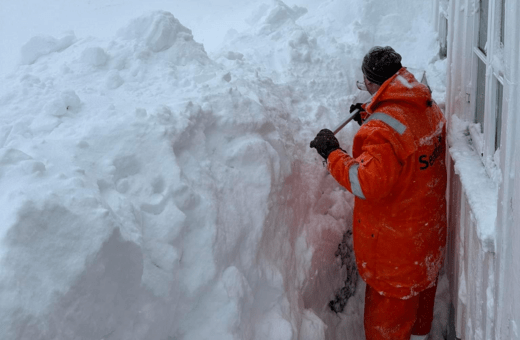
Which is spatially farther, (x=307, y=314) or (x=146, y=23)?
(x=146, y=23)

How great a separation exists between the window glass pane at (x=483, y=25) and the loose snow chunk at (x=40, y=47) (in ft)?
7.57

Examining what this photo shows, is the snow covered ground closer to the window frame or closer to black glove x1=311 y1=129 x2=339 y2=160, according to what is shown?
black glove x1=311 y1=129 x2=339 y2=160

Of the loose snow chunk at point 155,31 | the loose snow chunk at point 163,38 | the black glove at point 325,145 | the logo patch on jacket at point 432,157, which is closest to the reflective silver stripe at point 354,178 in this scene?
the black glove at point 325,145

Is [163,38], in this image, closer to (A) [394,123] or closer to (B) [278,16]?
(A) [394,123]

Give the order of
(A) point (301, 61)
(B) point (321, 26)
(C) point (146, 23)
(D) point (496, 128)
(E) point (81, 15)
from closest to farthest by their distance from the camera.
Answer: (D) point (496, 128), (C) point (146, 23), (A) point (301, 61), (B) point (321, 26), (E) point (81, 15)

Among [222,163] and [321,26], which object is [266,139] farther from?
[321,26]

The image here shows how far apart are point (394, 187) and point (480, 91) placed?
2.02ft

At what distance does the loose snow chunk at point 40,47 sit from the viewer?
2914 mm

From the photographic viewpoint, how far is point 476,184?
198 centimetres

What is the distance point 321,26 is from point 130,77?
2.76 m

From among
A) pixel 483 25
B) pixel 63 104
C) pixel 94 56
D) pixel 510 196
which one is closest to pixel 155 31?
pixel 94 56

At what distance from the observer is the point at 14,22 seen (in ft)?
47.2

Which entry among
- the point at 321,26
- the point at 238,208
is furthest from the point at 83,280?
the point at 321,26

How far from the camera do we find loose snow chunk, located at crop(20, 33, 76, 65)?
2914mm
